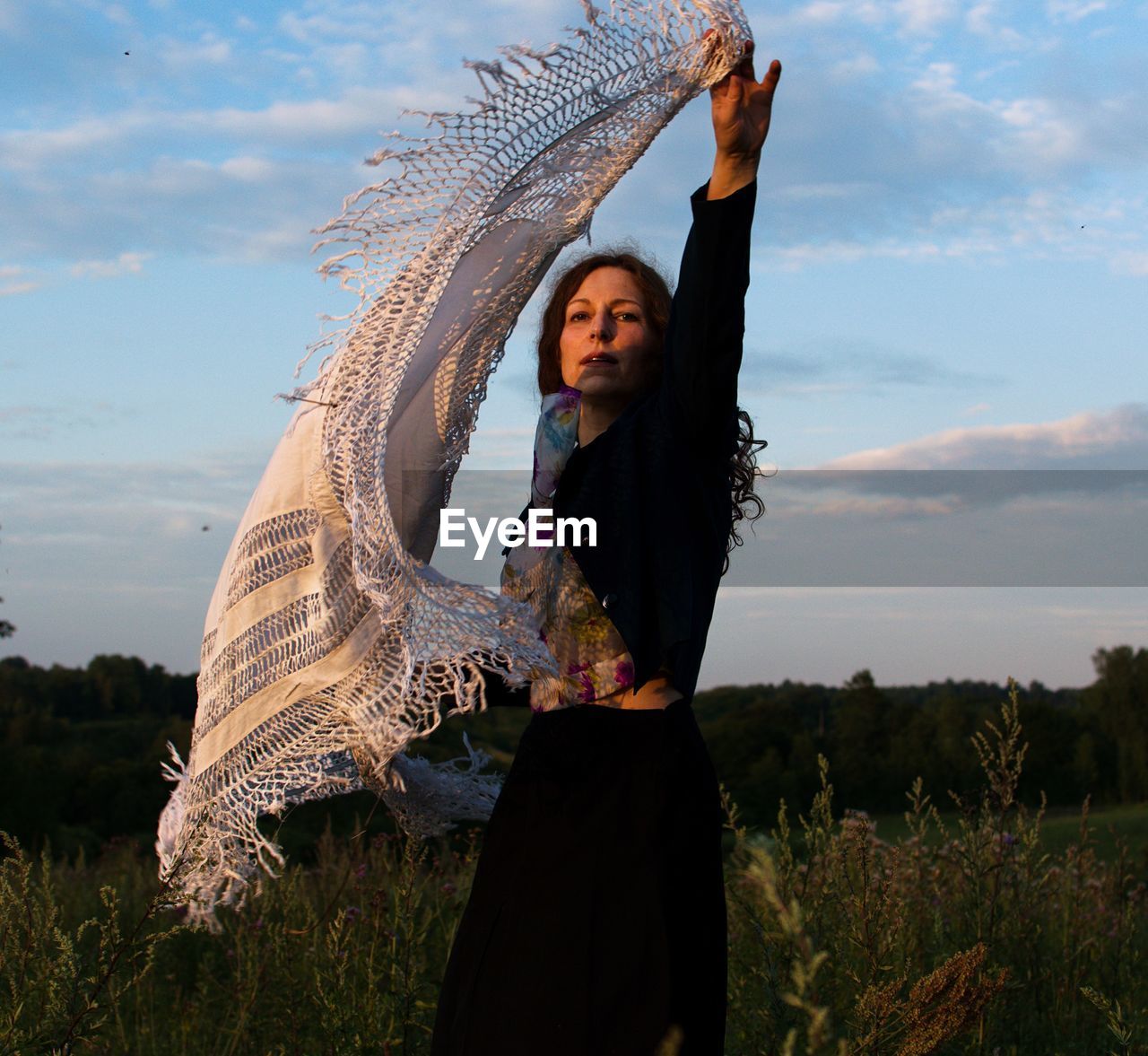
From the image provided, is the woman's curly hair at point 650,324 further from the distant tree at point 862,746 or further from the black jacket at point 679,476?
the distant tree at point 862,746

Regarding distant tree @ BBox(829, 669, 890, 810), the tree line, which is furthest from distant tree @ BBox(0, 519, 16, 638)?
distant tree @ BBox(829, 669, 890, 810)

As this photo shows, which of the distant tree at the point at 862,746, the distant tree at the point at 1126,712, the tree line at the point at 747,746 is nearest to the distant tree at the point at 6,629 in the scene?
the tree line at the point at 747,746

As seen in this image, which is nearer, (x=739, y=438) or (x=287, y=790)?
(x=287, y=790)

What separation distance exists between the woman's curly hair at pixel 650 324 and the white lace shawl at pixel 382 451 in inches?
11.8

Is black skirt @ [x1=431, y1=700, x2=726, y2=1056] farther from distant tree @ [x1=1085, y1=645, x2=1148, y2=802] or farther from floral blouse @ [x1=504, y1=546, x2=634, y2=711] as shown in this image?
distant tree @ [x1=1085, y1=645, x2=1148, y2=802]

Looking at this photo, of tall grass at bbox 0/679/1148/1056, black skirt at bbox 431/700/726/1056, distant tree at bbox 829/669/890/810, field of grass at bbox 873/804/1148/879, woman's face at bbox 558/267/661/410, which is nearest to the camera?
black skirt at bbox 431/700/726/1056

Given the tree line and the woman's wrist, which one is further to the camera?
the tree line

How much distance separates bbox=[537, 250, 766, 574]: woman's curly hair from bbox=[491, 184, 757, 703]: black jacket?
0.62 ft

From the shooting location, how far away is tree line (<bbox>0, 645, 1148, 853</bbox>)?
855 centimetres

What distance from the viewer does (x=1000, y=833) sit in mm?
3459

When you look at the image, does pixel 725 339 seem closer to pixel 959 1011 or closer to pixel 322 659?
pixel 322 659

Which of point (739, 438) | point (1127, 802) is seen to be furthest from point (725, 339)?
point (1127, 802)

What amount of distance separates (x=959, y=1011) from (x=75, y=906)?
178 inches

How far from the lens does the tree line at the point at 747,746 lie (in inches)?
337
